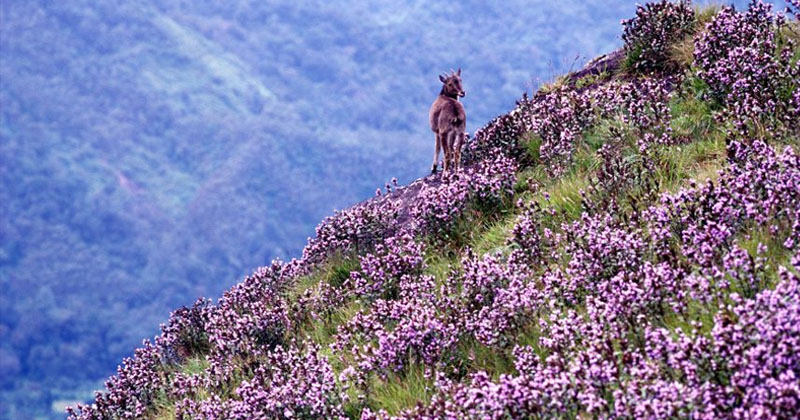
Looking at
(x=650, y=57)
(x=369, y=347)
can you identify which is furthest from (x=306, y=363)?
(x=650, y=57)

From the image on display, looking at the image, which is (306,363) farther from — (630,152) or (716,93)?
(716,93)

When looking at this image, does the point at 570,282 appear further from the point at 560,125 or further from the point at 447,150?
the point at 447,150

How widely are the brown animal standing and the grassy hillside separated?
0.37 meters

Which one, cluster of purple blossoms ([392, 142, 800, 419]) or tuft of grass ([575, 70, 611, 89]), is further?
tuft of grass ([575, 70, 611, 89])

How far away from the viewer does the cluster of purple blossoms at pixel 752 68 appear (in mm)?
6762

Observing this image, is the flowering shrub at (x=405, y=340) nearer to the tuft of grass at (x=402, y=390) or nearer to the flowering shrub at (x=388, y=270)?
the tuft of grass at (x=402, y=390)

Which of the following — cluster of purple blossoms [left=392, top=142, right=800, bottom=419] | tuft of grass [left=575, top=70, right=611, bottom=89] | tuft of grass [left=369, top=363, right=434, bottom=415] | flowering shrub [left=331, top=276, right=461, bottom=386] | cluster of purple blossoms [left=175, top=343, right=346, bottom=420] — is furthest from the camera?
tuft of grass [left=575, top=70, right=611, bottom=89]

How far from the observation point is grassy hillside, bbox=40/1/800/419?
3643mm

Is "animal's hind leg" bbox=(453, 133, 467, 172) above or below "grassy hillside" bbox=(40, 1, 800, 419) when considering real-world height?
above

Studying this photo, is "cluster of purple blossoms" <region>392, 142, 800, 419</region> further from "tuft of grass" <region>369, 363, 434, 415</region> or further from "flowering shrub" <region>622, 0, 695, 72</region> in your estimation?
"flowering shrub" <region>622, 0, 695, 72</region>

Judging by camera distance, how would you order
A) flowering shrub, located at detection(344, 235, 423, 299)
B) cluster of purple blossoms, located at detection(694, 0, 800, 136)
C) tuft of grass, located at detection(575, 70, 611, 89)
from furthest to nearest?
tuft of grass, located at detection(575, 70, 611, 89) < flowering shrub, located at detection(344, 235, 423, 299) < cluster of purple blossoms, located at detection(694, 0, 800, 136)

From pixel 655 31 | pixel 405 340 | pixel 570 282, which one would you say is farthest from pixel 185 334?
pixel 655 31

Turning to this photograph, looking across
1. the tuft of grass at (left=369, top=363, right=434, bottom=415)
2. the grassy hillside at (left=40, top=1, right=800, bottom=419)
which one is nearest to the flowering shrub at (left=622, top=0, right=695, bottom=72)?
the grassy hillside at (left=40, top=1, right=800, bottom=419)

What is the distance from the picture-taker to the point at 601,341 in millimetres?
3945
